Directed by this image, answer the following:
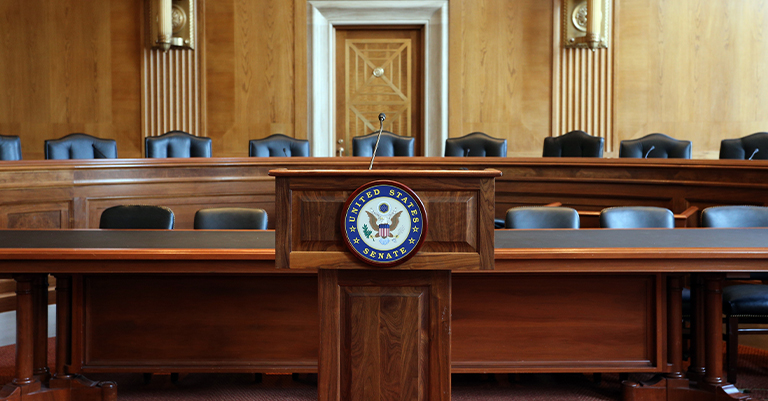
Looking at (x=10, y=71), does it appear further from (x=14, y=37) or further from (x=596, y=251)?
(x=596, y=251)

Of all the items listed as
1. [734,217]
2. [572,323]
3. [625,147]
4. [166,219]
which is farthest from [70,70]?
[734,217]

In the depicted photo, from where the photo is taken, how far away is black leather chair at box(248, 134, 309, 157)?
5.13 metres

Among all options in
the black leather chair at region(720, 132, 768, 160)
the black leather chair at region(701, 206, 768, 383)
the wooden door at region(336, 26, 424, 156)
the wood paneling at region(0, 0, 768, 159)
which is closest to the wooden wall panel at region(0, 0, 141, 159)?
the wood paneling at region(0, 0, 768, 159)

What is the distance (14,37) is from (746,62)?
7969 millimetres

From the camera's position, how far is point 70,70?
6844 millimetres

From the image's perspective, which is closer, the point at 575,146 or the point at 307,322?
the point at 307,322

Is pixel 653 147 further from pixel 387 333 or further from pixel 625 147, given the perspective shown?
pixel 387 333

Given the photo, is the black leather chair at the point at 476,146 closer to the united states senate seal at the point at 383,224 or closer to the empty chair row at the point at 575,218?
the empty chair row at the point at 575,218

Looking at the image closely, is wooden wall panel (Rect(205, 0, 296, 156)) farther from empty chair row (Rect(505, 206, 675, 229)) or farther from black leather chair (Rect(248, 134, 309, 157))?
empty chair row (Rect(505, 206, 675, 229))

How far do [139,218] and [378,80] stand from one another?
14.5 ft

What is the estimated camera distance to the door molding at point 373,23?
21.8 ft

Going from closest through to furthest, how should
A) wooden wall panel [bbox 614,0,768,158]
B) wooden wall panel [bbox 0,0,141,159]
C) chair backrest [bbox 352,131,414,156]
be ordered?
chair backrest [bbox 352,131,414,156], wooden wall panel [bbox 614,0,768,158], wooden wall panel [bbox 0,0,141,159]

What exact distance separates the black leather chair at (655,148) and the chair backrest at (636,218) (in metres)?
Result: 2.27

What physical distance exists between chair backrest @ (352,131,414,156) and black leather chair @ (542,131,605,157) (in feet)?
3.77
